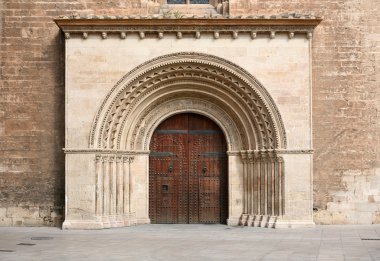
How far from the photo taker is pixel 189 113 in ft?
58.7

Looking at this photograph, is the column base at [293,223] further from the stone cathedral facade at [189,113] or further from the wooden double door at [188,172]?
the wooden double door at [188,172]

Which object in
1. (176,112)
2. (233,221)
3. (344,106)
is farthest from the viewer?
(176,112)

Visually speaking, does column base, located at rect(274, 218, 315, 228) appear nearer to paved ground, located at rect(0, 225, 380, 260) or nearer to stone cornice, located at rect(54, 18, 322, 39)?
paved ground, located at rect(0, 225, 380, 260)

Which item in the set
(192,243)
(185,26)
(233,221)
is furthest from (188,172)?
(192,243)

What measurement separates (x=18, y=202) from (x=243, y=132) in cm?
635

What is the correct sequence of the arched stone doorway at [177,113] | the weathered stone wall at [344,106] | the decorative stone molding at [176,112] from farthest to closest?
1. the decorative stone molding at [176,112]
2. the weathered stone wall at [344,106]
3. the arched stone doorway at [177,113]

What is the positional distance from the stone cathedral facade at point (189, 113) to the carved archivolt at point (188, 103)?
31 millimetres

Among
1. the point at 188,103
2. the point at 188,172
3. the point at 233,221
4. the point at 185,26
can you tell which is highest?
the point at 185,26

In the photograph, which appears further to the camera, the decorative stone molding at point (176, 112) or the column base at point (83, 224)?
the decorative stone molding at point (176, 112)

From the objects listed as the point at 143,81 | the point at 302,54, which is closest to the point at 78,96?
the point at 143,81

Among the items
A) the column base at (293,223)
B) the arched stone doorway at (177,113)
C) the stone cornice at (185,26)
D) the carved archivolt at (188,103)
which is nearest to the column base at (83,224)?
the arched stone doorway at (177,113)

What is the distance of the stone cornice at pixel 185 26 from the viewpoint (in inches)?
639

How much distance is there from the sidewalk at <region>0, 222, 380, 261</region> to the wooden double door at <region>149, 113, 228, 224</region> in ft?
2.49

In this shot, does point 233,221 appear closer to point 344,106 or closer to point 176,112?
point 176,112
